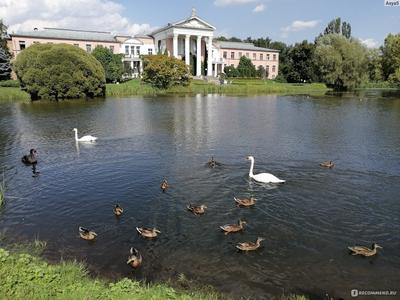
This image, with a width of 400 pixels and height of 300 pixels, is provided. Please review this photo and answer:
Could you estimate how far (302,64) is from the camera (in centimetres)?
9938

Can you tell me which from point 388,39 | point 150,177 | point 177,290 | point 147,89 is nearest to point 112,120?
point 150,177

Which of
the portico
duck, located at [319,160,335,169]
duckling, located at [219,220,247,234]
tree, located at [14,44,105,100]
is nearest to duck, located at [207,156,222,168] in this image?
duck, located at [319,160,335,169]

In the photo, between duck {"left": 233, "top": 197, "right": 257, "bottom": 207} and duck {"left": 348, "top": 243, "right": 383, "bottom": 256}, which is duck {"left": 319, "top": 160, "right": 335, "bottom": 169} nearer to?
duck {"left": 233, "top": 197, "right": 257, "bottom": 207}

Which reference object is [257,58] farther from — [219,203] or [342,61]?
[219,203]

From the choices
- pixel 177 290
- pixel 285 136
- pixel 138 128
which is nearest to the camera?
pixel 177 290

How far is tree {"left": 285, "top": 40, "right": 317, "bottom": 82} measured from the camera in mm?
95625

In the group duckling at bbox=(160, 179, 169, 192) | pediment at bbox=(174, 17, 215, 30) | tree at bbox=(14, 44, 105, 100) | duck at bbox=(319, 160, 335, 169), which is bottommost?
duckling at bbox=(160, 179, 169, 192)

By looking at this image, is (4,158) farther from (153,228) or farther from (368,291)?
Answer: (368,291)

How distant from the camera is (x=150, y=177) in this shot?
58.2ft

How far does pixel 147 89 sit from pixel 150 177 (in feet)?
173

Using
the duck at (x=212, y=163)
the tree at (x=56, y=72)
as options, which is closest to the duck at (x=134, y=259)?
the duck at (x=212, y=163)

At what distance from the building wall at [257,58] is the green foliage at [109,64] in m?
40.9

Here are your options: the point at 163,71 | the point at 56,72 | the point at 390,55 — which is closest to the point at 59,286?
the point at 56,72

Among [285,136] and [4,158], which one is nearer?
[4,158]
